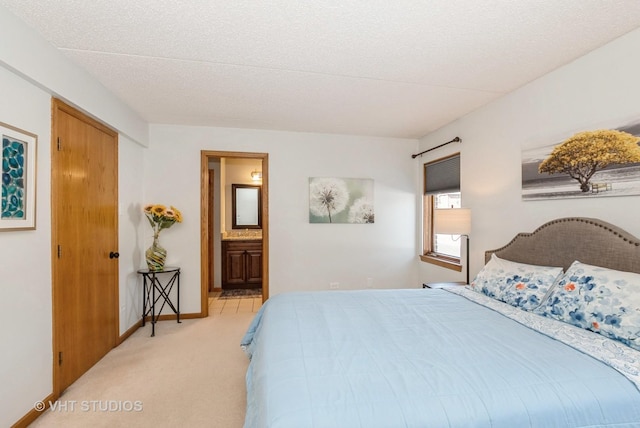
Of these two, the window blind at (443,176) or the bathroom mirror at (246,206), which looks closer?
the window blind at (443,176)

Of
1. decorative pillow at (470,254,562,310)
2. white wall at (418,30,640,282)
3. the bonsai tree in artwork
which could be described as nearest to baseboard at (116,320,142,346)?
decorative pillow at (470,254,562,310)

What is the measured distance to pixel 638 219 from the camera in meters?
1.79

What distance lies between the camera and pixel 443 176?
378 centimetres

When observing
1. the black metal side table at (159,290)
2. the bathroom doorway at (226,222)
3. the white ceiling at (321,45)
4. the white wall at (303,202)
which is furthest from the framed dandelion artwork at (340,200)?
the black metal side table at (159,290)

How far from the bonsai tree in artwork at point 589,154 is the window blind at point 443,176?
117 centimetres

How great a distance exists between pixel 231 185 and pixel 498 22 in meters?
4.77

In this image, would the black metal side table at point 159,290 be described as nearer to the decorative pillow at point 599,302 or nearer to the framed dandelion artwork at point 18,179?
the framed dandelion artwork at point 18,179

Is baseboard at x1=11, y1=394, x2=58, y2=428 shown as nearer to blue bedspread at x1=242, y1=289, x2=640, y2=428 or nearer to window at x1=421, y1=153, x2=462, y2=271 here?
blue bedspread at x1=242, y1=289, x2=640, y2=428

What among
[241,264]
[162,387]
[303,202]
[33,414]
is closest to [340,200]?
[303,202]

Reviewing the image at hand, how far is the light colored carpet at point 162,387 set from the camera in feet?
6.14

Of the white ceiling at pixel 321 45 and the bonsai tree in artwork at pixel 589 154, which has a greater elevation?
the white ceiling at pixel 321 45

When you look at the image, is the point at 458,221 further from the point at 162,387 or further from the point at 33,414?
the point at 33,414

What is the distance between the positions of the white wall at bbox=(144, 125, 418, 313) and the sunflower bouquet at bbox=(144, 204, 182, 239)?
8.9 inches

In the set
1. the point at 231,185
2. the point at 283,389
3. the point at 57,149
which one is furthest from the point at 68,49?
the point at 231,185
